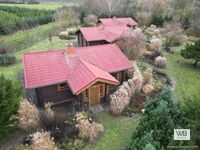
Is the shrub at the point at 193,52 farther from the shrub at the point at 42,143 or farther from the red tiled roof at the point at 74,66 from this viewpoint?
the shrub at the point at 42,143

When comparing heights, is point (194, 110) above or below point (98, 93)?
Result: above

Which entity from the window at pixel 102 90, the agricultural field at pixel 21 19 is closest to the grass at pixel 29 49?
the agricultural field at pixel 21 19

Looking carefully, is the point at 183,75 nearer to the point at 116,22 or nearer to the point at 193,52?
the point at 193,52

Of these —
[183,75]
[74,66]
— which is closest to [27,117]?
[74,66]

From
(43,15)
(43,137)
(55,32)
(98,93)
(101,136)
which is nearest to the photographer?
(43,137)

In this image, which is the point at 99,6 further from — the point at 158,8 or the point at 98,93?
the point at 98,93

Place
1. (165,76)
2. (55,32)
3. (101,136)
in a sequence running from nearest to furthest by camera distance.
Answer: (101,136), (165,76), (55,32)

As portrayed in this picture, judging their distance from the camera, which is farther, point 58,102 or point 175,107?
point 58,102

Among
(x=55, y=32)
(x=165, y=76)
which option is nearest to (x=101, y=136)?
(x=165, y=76)

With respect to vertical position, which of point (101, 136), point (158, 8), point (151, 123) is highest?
point (158, 8)
